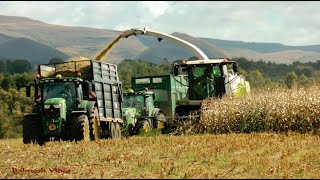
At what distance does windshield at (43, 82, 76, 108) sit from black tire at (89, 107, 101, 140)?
74 centimetres

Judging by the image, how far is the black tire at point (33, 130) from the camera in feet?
53.1

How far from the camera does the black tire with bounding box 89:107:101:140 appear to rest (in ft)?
54.1

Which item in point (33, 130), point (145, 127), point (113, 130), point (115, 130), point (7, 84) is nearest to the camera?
point (33, 130)

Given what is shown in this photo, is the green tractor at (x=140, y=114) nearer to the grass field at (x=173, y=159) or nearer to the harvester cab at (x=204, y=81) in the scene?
the harvester cab at (x=204, y=81)

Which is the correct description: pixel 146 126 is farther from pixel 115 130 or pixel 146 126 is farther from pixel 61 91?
pixel 61 91

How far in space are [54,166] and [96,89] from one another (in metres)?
7.71

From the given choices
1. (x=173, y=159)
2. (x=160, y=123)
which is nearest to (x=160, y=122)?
(x=160, y=123)

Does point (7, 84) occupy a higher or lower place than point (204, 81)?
lower

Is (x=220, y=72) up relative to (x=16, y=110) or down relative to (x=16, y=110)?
up

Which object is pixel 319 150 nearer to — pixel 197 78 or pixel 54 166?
pixel 54 166

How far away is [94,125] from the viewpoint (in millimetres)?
16688

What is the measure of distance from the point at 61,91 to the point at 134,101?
620cm

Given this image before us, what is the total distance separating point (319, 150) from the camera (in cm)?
1188

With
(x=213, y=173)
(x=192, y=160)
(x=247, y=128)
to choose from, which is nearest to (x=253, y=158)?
(x=192, y=160)
